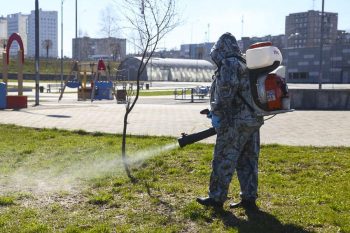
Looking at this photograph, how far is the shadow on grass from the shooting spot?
15.0ft

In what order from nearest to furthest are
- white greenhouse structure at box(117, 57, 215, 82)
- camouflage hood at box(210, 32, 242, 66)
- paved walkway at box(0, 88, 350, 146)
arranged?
1. camouflage hood at box(210, 32, 242, 66)
2. paved walkway at box(0, 88, 350, 146)
3. white greenhouse structure at box(117, 57, 215, 82)

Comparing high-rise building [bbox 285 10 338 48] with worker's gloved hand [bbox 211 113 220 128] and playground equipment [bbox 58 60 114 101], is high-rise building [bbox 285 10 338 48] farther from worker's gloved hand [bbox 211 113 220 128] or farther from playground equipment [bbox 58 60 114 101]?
worker's gloved hand [bbox 211 113 220 128]

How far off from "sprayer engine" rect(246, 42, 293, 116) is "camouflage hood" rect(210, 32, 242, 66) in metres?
0.15

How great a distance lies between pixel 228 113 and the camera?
4922 millimetres

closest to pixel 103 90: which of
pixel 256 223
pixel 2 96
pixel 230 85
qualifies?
pixel 2 96

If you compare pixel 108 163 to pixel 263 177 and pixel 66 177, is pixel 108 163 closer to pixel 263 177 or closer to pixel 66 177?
pixel 66 177

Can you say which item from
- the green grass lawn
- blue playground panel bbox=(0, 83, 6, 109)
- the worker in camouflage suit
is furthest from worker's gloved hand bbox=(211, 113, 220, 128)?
blue playground panel bbox=(0, 83, 6, 109)

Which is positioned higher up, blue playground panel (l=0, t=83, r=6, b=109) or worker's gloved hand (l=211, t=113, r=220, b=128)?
worker's gloved hand (l=211, t=113, r=220, b=128)

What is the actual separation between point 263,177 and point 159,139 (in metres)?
3.95

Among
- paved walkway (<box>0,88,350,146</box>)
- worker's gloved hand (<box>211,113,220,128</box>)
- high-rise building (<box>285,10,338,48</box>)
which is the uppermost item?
high-rise building (<box>285,10,338,48</box>)

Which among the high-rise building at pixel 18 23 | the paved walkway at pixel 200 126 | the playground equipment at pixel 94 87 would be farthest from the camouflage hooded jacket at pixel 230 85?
the high-rise building at pixel 18 23

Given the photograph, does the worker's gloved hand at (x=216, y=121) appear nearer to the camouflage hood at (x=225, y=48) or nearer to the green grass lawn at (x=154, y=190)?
the camouflage hood at (x=225, y=48)

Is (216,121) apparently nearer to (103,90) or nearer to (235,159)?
(235,159)

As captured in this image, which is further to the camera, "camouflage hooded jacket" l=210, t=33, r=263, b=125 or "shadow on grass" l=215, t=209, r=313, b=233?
"camouflage hooded jacket" l=210, t=33, r=263, b=125
